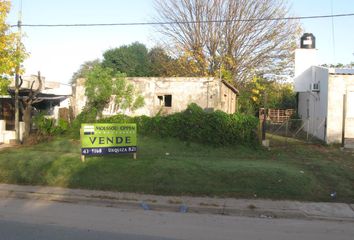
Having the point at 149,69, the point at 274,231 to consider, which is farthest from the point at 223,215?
the point at 149,69

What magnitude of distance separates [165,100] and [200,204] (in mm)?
14137

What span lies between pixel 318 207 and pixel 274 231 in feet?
7.38

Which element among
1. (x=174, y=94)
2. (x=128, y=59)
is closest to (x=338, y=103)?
(x=174, y=94)

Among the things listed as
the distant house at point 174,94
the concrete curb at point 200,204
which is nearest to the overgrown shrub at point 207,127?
the distant house at point 174,94

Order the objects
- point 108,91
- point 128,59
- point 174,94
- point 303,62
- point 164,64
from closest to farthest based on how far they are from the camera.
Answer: point 108,91
point 174,94
point 303,62
point 164,64
point 128,59

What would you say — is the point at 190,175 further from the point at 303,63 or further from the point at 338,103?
the point at 303,63

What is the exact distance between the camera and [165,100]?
23094 millimetres

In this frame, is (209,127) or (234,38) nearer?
(209,127)

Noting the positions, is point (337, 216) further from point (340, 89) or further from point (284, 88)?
point (284, 88)

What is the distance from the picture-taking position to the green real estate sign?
12.9 metres

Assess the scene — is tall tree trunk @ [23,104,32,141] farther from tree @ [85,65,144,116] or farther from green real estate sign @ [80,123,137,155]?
green real estate sign @ [80,123,137,155]

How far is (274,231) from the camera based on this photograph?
7422mm

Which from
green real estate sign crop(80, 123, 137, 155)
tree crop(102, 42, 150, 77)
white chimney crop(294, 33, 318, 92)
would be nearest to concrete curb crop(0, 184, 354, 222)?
green real estate sign crop(80, 123, 137, 155)

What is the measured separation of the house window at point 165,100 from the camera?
23.0 metres
